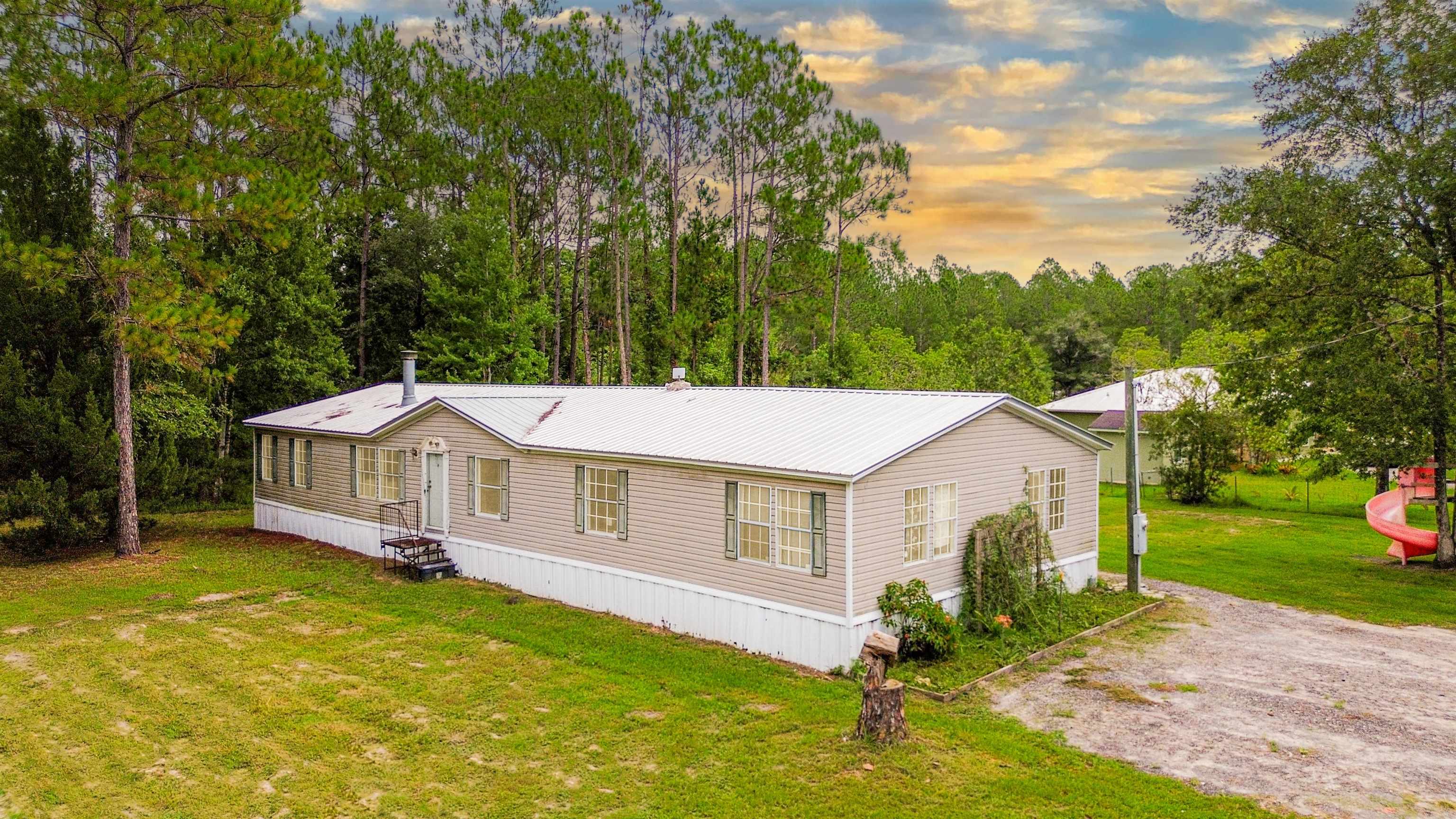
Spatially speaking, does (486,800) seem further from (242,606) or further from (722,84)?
(722,84)

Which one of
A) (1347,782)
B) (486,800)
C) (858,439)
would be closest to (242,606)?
(486,800)

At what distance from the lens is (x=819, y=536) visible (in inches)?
459

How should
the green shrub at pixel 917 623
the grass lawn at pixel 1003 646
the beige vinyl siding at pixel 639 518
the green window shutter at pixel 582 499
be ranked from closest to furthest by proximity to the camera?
1. the grass lawn at pixel 1003 646
2. the green shrub at pixel 917 623
3. the beige vinyl siding at pixel 639 518
4. the green window shutter at pixel 582 499

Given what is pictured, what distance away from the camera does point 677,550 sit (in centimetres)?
1353

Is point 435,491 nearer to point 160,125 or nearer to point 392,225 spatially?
point 160,125

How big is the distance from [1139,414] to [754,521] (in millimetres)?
26299

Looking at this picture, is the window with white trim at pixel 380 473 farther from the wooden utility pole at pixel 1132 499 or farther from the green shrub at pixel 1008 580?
the wooden utility pole at pixel 1132 499

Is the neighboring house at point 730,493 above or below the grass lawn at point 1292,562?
above

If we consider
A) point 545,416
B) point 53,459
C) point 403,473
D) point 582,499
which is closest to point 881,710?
point 582,499

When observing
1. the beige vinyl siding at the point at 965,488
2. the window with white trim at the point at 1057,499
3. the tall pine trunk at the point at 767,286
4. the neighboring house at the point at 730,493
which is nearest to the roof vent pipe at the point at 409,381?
the neighboring house at the point at 730,493

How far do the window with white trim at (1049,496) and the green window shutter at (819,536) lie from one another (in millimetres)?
4764

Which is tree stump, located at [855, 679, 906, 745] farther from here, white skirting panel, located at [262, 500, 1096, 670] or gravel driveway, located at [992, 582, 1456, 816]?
white skirting panel, located at [262, 500, 1096, 670]

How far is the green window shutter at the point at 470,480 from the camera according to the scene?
17.4 meters

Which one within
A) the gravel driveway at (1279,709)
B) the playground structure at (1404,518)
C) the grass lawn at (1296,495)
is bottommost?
the gravel driveway at (1279,709)
